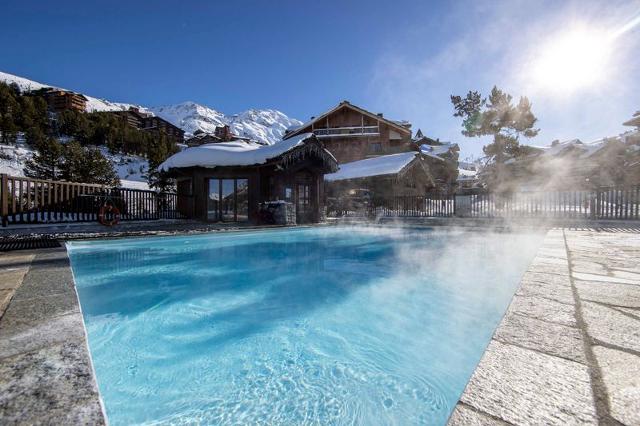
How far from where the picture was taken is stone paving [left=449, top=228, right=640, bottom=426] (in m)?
0.96

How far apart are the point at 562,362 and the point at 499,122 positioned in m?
24.3

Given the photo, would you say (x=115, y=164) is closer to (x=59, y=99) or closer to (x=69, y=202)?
(x=59, y=99)

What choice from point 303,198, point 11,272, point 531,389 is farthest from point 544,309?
point 303,198

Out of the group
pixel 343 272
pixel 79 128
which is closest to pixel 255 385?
pixel 343 272

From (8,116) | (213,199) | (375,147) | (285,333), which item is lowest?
(285,333)

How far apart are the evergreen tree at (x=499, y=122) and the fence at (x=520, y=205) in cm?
1037

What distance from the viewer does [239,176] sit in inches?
532

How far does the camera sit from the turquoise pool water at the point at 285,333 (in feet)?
5.98

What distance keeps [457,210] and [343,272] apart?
10.8m

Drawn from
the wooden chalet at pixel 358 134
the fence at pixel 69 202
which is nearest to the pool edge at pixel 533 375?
the fence at pixel 69 202

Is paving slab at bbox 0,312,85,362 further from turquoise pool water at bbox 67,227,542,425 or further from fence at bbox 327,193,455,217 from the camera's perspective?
fence at bbox 327,193,455,217

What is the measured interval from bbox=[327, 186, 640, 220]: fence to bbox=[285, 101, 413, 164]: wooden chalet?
1158 cm

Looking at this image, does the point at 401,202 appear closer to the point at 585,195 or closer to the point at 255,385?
the point at 585,195

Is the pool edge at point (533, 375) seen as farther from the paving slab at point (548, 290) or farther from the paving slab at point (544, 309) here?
the paving slab at point (548, 290)
